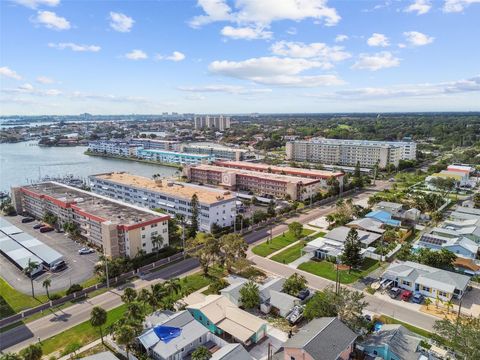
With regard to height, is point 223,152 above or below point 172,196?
above

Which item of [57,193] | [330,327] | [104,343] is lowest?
[104,343]

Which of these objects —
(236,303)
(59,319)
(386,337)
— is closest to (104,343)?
(59,319)

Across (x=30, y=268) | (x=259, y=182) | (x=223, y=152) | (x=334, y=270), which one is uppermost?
(x=223, y=152)

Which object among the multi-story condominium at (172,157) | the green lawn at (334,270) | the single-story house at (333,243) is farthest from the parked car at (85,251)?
the multi-story condominium at (172,157)

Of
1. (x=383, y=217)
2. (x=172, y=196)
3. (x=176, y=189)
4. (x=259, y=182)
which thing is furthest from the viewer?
(x=259, y=182)

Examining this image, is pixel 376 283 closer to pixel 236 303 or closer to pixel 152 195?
pixel 236 303

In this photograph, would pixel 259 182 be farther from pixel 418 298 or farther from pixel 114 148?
pixel 114 148

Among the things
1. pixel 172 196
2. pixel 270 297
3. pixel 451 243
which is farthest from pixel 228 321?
pixel 172 196
